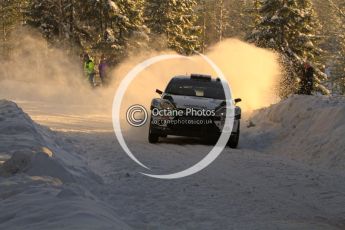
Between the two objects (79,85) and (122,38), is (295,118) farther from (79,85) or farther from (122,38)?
(122,38)

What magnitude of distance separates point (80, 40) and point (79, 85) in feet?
31.0

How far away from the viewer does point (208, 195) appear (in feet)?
22.7

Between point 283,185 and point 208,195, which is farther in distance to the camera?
point 283,185

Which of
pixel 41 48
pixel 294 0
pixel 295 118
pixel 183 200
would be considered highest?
pixel 294 0

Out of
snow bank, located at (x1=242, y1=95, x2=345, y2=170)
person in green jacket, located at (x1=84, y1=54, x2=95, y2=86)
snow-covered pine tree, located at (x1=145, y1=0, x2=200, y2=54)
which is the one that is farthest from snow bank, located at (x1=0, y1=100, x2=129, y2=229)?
snow-covered pine tree, located at (x1=145, y1=0, x2=200, y2=54)

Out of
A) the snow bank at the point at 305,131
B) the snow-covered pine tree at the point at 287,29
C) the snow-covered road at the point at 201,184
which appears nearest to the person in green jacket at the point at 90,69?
the snow-covered pine tree at the point at 287,29

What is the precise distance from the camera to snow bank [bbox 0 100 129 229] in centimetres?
466

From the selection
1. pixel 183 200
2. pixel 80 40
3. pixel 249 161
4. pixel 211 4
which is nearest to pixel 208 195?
pixel 183 200

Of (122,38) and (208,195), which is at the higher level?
(122,38)

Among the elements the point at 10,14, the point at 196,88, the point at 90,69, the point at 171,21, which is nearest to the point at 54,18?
the point at 171,21

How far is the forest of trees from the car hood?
13.5m

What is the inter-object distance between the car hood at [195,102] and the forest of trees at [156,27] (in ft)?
44.3

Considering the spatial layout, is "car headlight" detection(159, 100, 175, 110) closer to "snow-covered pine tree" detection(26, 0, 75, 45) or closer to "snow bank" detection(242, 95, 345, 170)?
"snow bank" detection(242, 95, 345, 170)

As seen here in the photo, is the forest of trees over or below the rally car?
over
